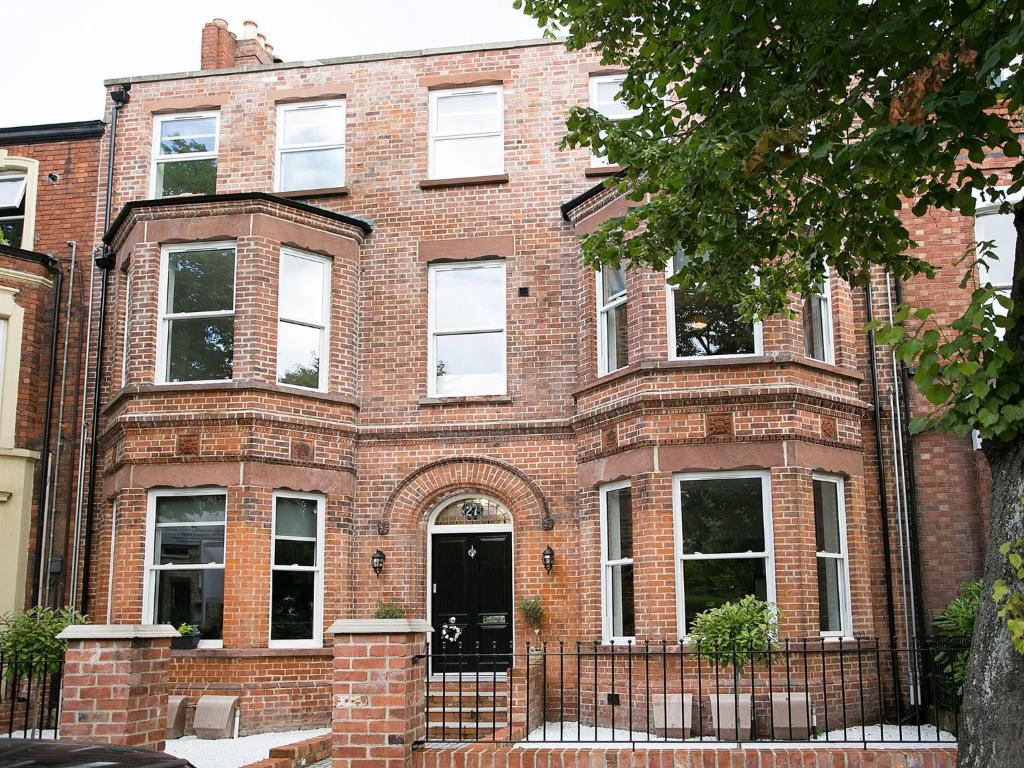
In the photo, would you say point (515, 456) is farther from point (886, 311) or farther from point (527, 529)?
point (886, 311)

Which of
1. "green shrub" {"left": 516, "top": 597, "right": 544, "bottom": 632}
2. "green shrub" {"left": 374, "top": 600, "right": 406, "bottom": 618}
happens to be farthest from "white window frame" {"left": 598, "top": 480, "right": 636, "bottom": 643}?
"green shrub" {"left": 374, "top": 600, "right": 406, "bottom": 618}

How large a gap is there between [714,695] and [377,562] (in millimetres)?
4946

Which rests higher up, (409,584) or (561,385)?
(561,385)

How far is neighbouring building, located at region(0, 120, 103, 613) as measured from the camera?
15.7m

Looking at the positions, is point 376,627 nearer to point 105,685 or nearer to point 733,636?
point 105,685

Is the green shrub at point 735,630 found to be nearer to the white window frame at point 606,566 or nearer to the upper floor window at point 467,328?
the white window frame at point 606,566

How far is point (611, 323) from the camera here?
14.6m

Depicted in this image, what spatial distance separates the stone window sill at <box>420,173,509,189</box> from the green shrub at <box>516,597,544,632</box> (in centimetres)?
600

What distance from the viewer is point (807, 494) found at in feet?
43.1

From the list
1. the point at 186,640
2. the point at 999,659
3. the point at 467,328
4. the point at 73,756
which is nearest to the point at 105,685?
the point at 73,756

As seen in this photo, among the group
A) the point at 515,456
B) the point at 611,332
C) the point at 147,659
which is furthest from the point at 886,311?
the point at 147,659

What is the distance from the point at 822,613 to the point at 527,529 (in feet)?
13.0

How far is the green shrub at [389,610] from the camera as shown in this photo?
47.0ft

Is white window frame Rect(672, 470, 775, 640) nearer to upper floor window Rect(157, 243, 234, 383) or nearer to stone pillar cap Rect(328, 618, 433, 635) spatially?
stone pillar cap Rect(328, 618, 433, 635)
